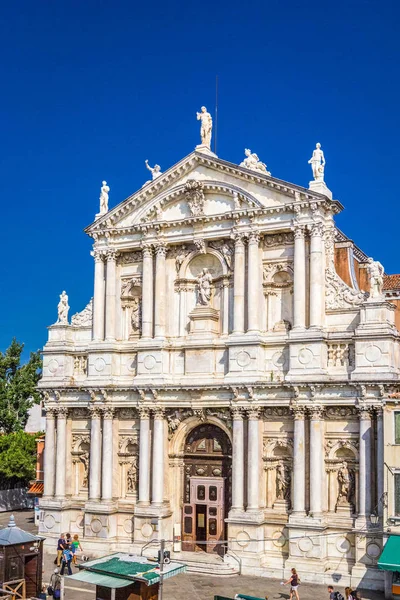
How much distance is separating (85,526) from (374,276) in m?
18.0

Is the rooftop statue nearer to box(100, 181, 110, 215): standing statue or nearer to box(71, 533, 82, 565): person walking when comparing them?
box(100, 181, 110, 215): standing statue

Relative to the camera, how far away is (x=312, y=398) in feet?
116

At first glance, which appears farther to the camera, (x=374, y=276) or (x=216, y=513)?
(x=216, y=513)

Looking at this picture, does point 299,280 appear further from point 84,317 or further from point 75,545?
point 75,545

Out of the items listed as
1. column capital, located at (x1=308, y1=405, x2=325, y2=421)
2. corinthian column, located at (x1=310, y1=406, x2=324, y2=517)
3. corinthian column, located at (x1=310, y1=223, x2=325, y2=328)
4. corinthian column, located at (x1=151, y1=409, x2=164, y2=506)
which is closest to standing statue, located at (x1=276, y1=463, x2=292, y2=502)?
corinthian column, located at (x1=310, y1=406, x2=324, y2=517)

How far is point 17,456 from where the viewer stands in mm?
53719

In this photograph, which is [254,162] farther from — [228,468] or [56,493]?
[56,493]

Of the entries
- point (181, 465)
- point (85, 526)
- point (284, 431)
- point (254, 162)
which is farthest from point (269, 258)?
point (85, 526)

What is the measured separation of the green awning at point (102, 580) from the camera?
25.4m

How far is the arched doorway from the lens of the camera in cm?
3788

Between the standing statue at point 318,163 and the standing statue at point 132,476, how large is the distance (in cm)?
1566

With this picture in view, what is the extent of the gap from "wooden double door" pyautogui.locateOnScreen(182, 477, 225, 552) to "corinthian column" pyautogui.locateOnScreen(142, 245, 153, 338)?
24.0ft

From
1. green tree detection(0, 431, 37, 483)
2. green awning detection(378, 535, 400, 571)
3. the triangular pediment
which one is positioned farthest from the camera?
green tree detection(0, 431, 37, 483)

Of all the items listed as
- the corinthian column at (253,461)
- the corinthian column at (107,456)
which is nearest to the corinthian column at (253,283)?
the corinthian column at (253,461)
